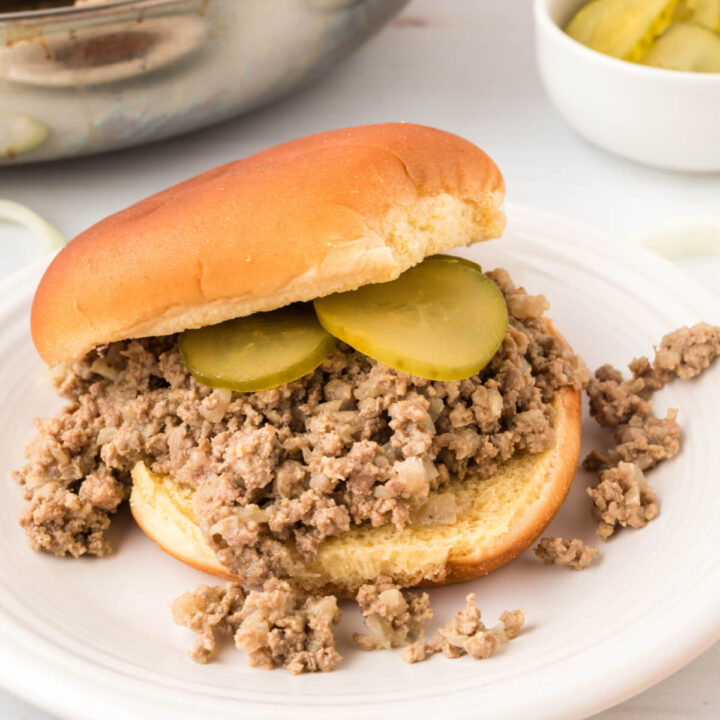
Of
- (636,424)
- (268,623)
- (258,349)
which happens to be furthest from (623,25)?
(268,623)

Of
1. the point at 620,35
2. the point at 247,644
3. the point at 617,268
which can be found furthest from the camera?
the point at 620,35

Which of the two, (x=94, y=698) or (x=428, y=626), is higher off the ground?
(x=94, y=698)

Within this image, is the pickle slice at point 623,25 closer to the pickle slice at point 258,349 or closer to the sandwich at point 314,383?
the sandwich at point 314,383

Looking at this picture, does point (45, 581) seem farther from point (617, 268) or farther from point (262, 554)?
point (617, 268)

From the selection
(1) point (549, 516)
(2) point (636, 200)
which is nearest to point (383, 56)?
(2) point (636, 200)

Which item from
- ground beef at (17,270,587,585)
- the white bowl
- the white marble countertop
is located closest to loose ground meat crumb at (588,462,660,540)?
ground beef at (17,270,587,585)

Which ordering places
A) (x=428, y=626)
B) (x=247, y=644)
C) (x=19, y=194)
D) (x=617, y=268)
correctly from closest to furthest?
(x=247, y=644) → (x=428, y=626) → (x=617, y=268) → (x=19, y=194)

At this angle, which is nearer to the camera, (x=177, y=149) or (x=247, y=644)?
(x=247, y=644)

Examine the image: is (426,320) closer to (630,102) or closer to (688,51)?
(630,102)

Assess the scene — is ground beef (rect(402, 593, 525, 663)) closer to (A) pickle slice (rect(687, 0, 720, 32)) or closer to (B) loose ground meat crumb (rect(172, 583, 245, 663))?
(B) loose ground meat crumb (rect(172, 583, 245, 663))
